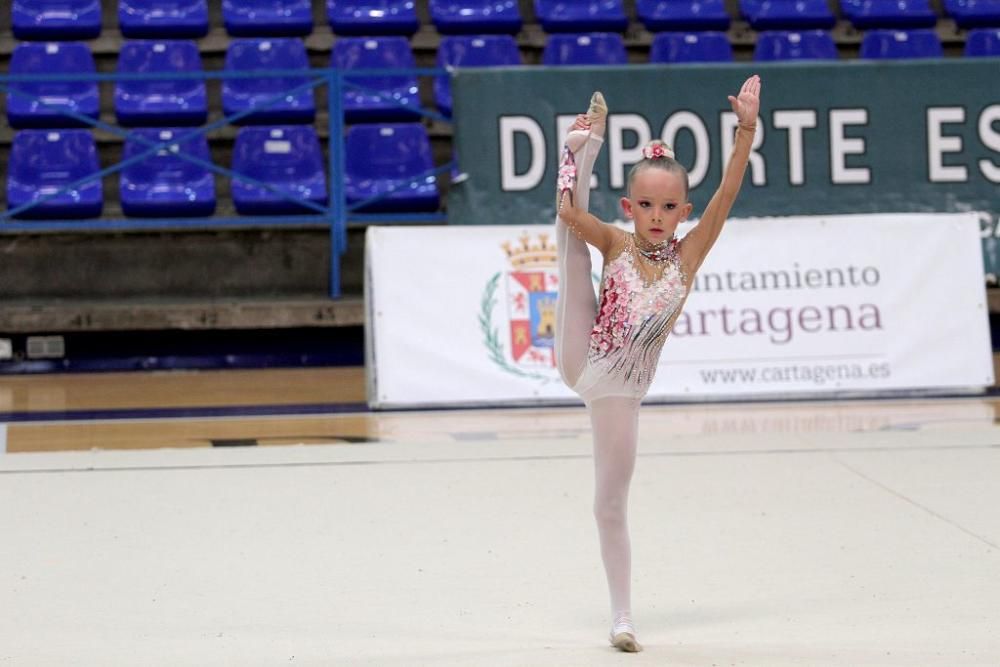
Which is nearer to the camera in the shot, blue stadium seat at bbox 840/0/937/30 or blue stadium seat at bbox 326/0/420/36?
blue stadium seat at bbox 326/0/420/36

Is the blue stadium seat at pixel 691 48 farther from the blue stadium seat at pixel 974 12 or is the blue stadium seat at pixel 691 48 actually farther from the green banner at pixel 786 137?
the green banner at pixel 786 137

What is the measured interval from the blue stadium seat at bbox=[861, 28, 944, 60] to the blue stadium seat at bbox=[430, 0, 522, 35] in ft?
9.28

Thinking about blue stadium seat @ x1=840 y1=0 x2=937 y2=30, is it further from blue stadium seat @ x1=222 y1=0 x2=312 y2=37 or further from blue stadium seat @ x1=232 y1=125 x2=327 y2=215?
blue stadium seat @ x1=232 y1=125 x2=327 y2=215

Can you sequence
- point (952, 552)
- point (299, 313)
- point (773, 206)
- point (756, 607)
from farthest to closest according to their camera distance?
point (299, 313) < point (773, 206) < point (952, 552) < point (756, 607)

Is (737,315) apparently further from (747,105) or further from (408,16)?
(747,105)

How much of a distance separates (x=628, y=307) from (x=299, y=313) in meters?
6.54

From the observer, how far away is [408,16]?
37.6 feet

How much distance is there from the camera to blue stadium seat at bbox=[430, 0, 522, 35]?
37.6 ft

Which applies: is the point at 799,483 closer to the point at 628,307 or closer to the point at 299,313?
the point at 628,307

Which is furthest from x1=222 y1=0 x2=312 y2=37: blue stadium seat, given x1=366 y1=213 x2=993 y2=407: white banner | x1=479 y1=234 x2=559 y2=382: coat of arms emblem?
x1=479 y1=234 x2=559 y2=382: coat of arms emblem

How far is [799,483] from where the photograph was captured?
5527 millimetres

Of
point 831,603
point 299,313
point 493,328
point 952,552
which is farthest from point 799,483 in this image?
point 299,313

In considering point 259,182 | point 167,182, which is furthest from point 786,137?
point 167,182

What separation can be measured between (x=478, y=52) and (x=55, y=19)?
3.37m
